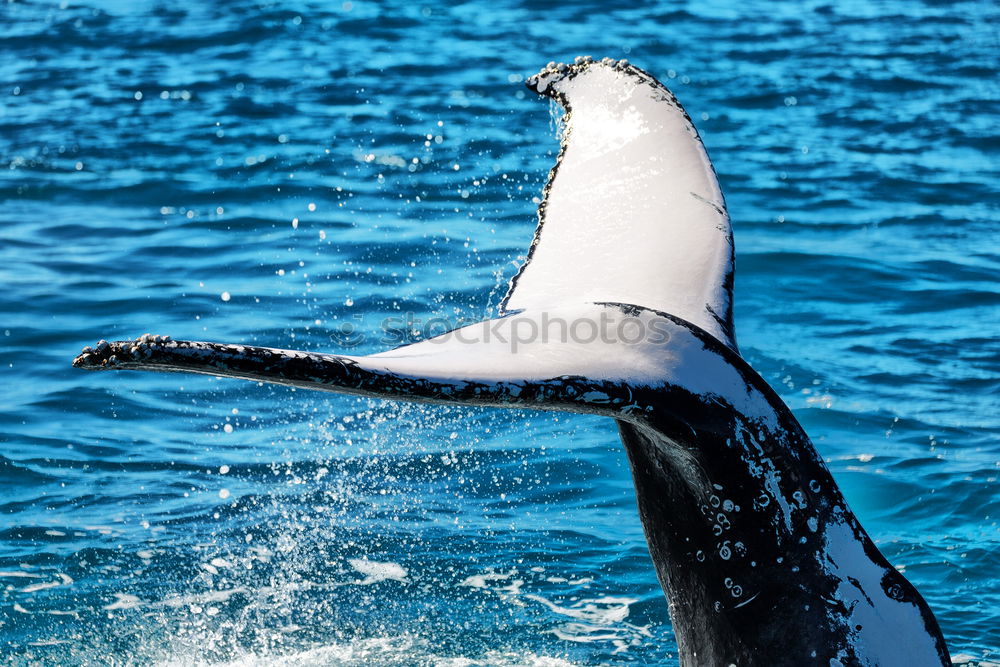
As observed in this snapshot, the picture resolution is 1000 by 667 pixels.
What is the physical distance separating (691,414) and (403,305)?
6.68 meters

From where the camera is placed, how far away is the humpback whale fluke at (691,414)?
2.95 meters

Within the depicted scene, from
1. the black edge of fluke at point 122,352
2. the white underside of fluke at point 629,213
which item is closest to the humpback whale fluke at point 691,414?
the white underside of fluke at point 629,213

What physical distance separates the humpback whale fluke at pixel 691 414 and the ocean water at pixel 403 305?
1.50 m

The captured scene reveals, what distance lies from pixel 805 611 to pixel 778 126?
472 inches

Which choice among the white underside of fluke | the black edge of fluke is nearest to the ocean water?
the white underside of fluke

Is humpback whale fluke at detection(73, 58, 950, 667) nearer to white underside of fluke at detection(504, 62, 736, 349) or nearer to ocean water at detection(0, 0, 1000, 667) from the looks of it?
white underside of fluke at detection(504, 62, 736, 349)

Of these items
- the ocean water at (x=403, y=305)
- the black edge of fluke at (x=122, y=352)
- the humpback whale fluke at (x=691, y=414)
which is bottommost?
the ocean water at (x=403, y=305)

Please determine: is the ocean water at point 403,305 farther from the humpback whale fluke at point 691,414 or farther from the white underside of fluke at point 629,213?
the humpback whale fluke at point 691,414

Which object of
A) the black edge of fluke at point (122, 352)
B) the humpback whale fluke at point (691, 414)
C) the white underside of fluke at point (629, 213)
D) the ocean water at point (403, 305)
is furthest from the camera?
the ocean water at point (403, 305)

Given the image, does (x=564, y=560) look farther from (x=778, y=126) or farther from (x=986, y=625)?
(x=778, y=126)

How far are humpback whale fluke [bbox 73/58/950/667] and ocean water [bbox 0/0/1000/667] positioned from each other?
1.50 meters

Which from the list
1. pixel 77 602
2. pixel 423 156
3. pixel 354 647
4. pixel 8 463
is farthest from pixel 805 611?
pixel 423 156

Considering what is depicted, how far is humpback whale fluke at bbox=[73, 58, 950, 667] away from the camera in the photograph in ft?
9.67

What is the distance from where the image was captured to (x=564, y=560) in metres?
6.37
